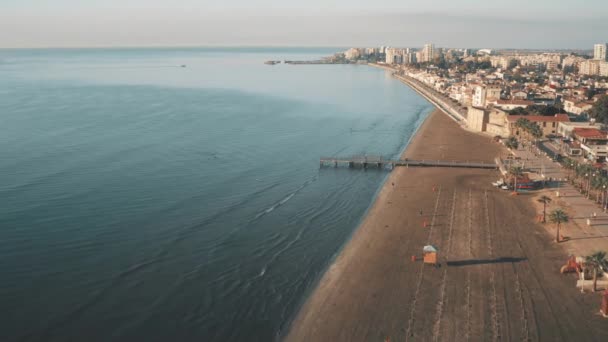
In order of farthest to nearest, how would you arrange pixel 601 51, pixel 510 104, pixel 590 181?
pixel 601 51
pixel 510 104
pixel 590 181

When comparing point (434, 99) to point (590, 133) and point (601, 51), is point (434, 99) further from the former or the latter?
point (601, 51)

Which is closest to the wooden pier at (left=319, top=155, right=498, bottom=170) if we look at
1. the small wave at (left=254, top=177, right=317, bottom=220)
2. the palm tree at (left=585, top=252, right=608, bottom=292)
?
the small wave at (left=254, top=177, right=317, bottom=220)

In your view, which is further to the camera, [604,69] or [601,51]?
[601,51]

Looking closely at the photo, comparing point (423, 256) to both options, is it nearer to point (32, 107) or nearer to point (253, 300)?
point (253, 300)

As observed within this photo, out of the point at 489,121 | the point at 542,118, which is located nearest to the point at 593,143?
the point at 542,118

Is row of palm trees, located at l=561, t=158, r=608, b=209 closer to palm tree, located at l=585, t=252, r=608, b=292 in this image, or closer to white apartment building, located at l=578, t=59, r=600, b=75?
palm tree, located at l=585, t=252, r=608, b=292

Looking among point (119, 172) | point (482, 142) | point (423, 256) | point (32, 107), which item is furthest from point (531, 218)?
point (32, 107)
